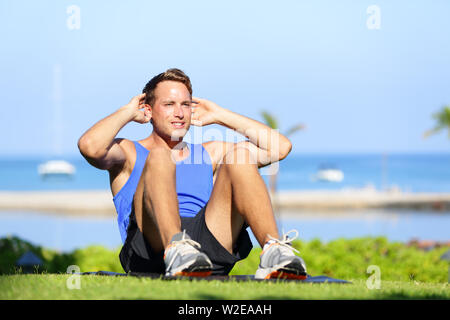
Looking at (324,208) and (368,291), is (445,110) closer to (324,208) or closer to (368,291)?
(324,208)

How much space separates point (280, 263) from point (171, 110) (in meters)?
1.47

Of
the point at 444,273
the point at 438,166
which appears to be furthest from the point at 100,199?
the point at 438,166

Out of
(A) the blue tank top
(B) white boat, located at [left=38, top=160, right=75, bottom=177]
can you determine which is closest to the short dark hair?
(A) the blue tank top

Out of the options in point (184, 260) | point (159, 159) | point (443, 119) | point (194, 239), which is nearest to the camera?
point (184, 260)

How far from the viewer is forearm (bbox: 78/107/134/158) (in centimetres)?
418

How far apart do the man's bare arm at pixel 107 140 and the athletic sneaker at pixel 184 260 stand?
2.83 feet

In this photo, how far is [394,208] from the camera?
1309 inches

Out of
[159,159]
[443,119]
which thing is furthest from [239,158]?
[443,119]

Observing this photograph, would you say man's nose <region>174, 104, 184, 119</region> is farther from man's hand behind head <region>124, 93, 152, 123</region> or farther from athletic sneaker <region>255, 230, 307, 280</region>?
athletic sneaker <region>255, 230, 307, 280</region>

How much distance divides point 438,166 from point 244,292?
65564 millimetres

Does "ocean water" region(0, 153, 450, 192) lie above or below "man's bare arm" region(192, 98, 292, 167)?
above

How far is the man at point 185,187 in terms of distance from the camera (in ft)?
12.6

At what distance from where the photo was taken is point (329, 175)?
174 ft

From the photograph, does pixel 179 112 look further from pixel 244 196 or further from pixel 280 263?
pixel 280 263
